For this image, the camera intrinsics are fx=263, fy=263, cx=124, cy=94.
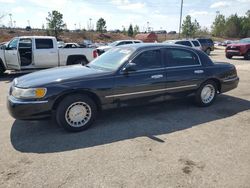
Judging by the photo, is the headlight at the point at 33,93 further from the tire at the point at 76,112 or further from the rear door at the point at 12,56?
the rear door at the point at 12,56

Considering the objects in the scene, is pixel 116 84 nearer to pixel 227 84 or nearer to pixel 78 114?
pixel 78 114

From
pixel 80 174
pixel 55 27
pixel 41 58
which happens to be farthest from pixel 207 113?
pixel 55 27

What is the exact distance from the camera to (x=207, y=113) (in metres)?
5.95

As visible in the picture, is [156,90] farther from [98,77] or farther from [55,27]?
[55,27]

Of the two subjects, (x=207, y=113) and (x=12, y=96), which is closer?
(x=12, y=96)

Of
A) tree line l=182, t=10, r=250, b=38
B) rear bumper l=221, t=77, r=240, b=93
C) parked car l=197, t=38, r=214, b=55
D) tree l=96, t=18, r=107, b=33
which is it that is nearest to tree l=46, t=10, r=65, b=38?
tree l=96, t=18, r=107, b=33

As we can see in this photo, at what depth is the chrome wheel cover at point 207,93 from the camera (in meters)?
6.41

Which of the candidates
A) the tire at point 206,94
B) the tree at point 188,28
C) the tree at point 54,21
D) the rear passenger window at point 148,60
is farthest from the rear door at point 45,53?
the tree at point 188,28

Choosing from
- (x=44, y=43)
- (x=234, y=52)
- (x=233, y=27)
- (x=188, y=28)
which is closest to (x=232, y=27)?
Answer: (x=233, y=27)

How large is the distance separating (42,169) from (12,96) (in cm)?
173

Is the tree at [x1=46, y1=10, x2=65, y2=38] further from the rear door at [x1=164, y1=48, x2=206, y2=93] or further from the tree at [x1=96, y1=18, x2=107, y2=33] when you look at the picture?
the rear door at [x1=164, y1=48, x2=206, y2=93]

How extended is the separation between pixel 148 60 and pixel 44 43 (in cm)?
769

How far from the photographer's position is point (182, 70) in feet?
19.4

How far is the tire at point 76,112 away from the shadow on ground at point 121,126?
150 mm
